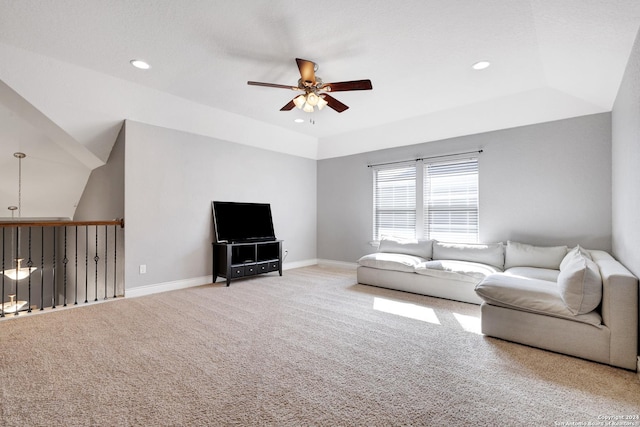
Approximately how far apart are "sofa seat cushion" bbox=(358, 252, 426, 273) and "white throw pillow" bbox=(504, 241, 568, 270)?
3.83ft

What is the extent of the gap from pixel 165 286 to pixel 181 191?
1.46m

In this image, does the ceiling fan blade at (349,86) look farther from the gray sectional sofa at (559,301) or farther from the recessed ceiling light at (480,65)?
the gray sectional sofa at (559,301)

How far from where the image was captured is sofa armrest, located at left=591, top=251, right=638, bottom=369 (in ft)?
7.02

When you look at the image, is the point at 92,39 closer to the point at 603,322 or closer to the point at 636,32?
the point at 636,32

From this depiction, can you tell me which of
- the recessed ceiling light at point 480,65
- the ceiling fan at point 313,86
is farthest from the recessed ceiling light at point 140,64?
the recessed ceiling light at point 480,65

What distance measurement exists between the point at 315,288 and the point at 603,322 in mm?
3199

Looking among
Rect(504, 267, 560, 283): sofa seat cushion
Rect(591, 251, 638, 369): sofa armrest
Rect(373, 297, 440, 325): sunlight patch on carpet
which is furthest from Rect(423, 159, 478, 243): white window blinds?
Rect(591, 251, 638, 369): sofa armrest

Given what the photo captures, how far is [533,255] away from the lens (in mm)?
3832

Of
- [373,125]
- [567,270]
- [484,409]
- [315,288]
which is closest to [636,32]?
[567,270]

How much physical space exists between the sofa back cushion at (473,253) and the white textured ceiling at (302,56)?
71.7 inches

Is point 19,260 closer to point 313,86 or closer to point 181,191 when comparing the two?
point 181,191

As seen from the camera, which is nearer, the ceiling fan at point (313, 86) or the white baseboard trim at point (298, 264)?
the ceiling fan at point (313, 86)

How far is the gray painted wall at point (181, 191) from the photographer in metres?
4.13

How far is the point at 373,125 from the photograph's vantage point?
554cm
